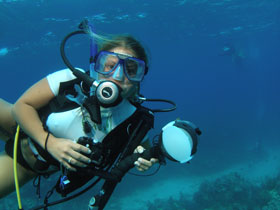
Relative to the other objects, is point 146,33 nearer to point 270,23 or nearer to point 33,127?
point 270,23

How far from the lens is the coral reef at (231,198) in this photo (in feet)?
35.8

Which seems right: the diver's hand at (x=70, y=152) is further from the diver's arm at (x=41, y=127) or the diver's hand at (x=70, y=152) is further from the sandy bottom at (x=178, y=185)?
the sandy bottom at (x=178, y=185)

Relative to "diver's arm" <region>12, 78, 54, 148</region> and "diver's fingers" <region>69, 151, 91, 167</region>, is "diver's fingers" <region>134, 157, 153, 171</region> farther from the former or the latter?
"diver's arm" <region>12, 78, 54, 148</region>

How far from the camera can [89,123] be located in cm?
260

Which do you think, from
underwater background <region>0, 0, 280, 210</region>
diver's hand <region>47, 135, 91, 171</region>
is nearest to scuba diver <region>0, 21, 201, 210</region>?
diver's hand <region>47, 135, 91, 171</region>

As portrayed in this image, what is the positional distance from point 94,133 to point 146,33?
30505 mm

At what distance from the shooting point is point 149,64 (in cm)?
287

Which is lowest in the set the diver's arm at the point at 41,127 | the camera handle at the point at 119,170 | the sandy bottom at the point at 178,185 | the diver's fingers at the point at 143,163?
the sandy bottom at the point at 178,185

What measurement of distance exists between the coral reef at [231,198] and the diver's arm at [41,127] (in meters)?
10.9

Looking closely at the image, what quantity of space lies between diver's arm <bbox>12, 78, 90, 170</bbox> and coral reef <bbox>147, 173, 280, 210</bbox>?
10.9 metres

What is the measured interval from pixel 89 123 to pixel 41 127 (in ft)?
1.76

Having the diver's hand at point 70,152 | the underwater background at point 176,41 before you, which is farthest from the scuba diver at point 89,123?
the underwater background at point 176,41

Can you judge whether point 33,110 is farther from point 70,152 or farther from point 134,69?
point 134,69

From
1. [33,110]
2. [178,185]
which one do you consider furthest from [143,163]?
[178,185]
